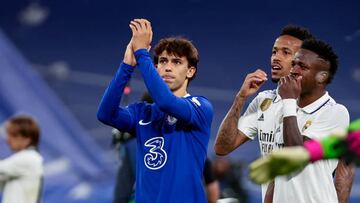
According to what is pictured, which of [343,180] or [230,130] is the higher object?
[230,130]

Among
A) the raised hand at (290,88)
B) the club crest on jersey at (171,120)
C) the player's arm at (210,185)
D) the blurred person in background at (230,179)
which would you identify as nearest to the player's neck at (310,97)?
the raised hand at (290,88)

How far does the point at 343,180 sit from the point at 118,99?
3.67ft

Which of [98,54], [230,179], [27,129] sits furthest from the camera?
[98,54]

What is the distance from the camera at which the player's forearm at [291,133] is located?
3.71 metres

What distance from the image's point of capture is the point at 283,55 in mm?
4363

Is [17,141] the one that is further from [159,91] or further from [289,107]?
[289,107]

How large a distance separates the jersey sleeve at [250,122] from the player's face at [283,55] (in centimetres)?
17

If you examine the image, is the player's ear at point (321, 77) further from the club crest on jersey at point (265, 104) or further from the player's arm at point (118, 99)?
the player's arm at point (118, 99)

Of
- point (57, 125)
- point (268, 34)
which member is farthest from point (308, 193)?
point (57, 125)

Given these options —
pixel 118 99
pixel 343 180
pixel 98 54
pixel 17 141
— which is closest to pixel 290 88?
pixel 343 180

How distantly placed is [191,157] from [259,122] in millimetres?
515

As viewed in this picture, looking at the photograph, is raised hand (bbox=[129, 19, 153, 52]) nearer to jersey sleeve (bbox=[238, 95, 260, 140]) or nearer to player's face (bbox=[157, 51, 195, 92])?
player's face (bbox=[157, 51, 195, 92])

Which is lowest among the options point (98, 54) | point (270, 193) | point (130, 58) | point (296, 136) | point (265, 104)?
point (270, 193)

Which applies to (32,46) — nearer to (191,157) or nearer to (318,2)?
(318,2)
